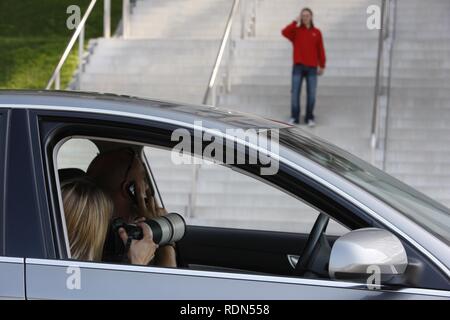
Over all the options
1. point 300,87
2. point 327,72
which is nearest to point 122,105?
point 300,87

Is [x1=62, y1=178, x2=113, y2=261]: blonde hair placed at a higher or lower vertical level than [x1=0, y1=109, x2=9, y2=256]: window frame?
lower

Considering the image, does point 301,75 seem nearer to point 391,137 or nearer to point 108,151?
point 391,137

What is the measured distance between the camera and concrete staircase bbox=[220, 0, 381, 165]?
12925 mm

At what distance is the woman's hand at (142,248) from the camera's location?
13.2 ft

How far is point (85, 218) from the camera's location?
3955mm

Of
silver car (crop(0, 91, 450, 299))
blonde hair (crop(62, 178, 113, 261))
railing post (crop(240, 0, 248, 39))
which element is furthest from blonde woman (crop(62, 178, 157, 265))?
railing post (crop(240, 0, 248, 39))

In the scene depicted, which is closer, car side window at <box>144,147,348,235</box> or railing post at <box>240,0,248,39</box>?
car side window at <box>144,147,348,235</box>

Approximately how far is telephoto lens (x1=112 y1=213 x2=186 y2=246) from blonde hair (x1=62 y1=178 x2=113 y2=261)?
0.09m

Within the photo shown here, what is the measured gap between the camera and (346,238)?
333cm

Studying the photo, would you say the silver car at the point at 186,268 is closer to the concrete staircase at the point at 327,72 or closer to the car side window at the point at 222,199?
the car side window at the point at 222,199

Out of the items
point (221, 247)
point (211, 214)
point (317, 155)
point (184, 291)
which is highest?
point (317, 155)

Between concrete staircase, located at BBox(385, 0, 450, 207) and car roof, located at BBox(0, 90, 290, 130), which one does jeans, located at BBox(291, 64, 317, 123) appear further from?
car roof, located at BBox(0, 90, 290, 130)
